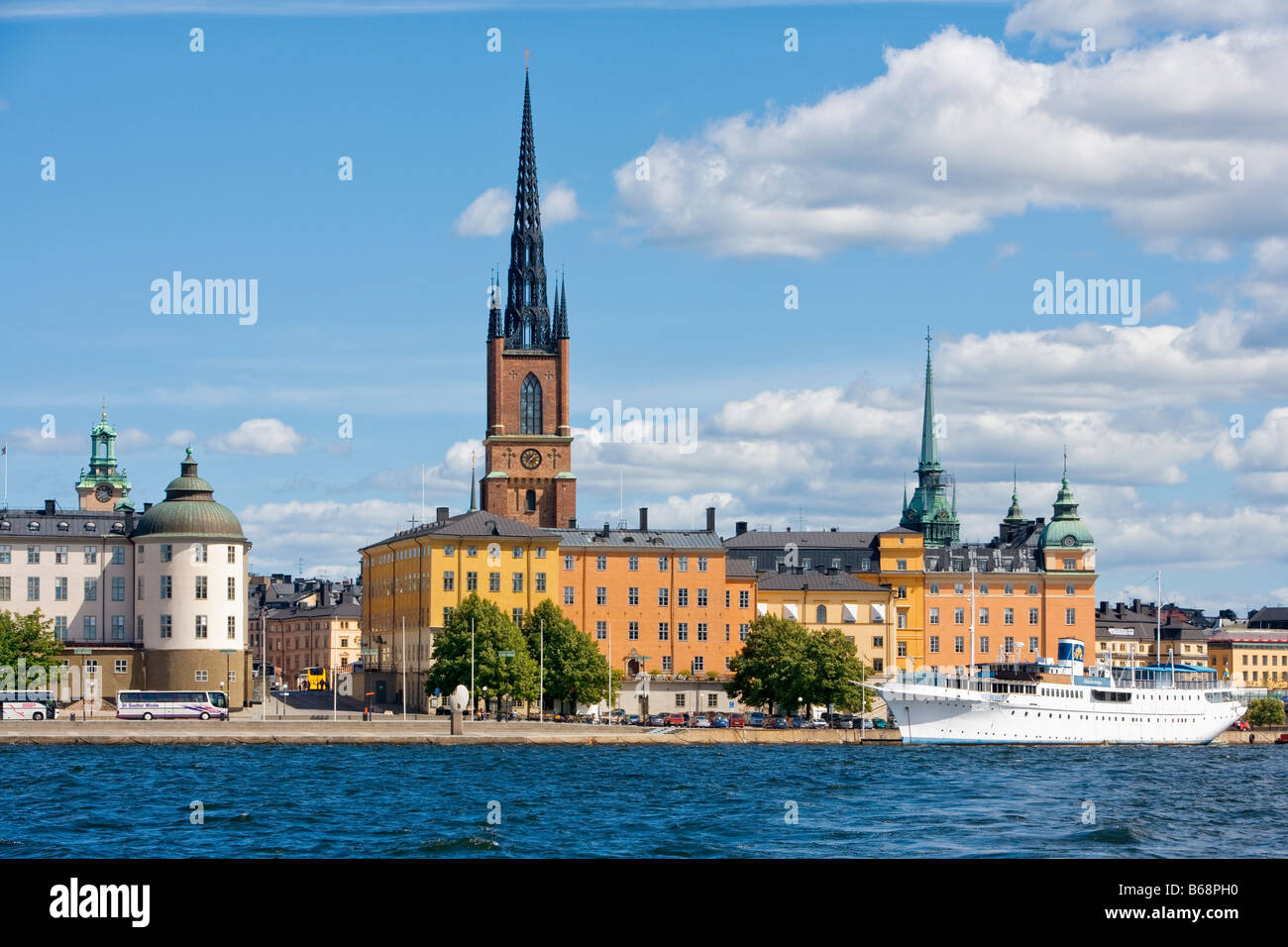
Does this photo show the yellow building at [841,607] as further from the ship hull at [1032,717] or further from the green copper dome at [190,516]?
the green copper dome at [190,516]

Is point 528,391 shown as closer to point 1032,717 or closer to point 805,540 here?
point 805,540

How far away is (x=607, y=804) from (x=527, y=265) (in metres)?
96.9

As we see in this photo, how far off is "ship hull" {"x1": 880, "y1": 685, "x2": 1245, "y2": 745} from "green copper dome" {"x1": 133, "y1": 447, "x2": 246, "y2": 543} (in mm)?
40812

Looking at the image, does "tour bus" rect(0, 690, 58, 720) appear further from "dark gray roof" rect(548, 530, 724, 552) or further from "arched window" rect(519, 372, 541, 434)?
"arched window" rect(519, 372, 541, 434)

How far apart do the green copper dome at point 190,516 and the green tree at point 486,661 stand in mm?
14788

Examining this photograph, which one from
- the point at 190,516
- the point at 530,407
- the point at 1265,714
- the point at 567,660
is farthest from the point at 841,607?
the point at 190,516

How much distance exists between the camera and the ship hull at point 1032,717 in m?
107

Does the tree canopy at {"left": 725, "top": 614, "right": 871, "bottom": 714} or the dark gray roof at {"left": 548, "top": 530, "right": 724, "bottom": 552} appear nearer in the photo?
the tree canopy at {"left": 725, "top": 614, "right": 871, "bottom": 714}

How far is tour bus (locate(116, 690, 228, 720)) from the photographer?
9469 centimetres

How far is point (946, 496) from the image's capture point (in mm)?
185250

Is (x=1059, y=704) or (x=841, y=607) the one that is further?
(x=841, y=607)

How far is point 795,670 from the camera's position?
109 m

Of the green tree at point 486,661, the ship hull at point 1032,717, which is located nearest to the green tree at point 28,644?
the green tree at point 486,661

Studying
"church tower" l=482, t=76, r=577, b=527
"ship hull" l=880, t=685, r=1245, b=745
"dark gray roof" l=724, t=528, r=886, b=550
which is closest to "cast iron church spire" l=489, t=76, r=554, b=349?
"church tower" l=482, t=76, r=577, b=527
